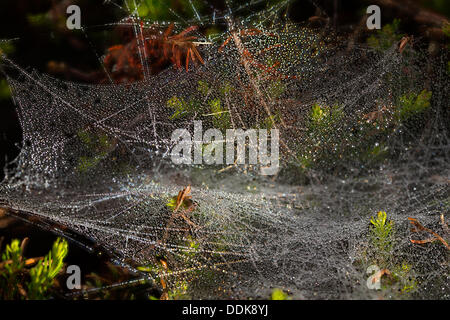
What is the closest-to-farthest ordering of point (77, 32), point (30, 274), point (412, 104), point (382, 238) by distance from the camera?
point (30, 274), point (382, 238), point (412, 104), point (77, 32)

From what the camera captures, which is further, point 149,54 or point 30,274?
point 149,54

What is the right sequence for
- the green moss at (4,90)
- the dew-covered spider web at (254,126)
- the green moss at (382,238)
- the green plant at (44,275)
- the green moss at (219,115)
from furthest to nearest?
the green moss at (4,90) < the green moss at (219,115) < the dew-covered spider web at (254,126) < the green moss at (382,238) < the green plant at (44,275)

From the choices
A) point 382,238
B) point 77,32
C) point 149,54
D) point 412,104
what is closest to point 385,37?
point 412,104

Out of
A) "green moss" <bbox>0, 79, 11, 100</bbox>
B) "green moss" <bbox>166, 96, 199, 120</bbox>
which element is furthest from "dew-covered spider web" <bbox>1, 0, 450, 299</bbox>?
"green moss" <bbox>0, 79, 11, 100</bbox>

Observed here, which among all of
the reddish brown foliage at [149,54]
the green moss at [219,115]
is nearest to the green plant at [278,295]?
the green moss at [219,115]

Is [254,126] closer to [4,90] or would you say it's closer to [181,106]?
[181,106]

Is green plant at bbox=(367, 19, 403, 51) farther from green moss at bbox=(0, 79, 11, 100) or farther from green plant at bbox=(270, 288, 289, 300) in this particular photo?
green moss at bbox=(0, 79, 11, 100)

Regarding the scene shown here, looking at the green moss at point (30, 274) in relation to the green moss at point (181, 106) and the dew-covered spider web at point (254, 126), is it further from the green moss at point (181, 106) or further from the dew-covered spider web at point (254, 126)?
the green moss at point (181, 106)

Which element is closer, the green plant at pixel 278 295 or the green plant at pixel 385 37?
the green plant at pixel 278 295
